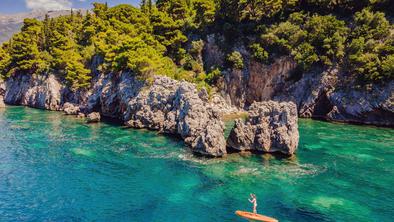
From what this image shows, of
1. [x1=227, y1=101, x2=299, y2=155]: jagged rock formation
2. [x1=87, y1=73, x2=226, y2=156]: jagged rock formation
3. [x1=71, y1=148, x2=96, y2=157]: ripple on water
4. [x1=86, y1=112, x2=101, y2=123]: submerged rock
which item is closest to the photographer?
[x1=227, y1=101, x2=299, y2=155]: jagged rock formation

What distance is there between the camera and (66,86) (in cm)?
8569

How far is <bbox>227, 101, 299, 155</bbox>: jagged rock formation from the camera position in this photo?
45.7 m

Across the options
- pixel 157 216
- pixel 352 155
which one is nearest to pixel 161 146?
pixel 157 216

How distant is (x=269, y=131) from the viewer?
1842 inches

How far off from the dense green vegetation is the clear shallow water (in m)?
21.2

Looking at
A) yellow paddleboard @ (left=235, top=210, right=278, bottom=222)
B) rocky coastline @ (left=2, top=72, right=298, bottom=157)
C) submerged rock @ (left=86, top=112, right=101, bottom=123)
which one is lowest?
yellow paddleboard @ (left=235, top=210, right=278, bottom=222)

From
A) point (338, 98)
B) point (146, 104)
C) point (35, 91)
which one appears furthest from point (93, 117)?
point (338, 98)

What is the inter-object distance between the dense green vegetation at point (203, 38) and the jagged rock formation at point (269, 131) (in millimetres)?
27367

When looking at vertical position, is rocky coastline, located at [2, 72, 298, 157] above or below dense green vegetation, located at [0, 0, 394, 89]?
below

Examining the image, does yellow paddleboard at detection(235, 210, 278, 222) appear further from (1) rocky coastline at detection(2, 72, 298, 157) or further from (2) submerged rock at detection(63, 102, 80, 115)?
(2) submerged rock at detection(63, 102, 80, 115)

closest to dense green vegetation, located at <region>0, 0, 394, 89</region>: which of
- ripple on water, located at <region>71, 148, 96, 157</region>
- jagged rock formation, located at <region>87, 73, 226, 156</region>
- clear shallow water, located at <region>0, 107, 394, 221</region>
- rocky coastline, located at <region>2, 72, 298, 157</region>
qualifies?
rocky coastline, located at <region>2, 72, 298, 157</region>

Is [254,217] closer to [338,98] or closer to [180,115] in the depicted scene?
[180,115]

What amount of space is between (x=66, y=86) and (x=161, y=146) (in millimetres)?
45510

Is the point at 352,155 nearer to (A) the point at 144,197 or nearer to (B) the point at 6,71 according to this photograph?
(A) the point at 144,197
